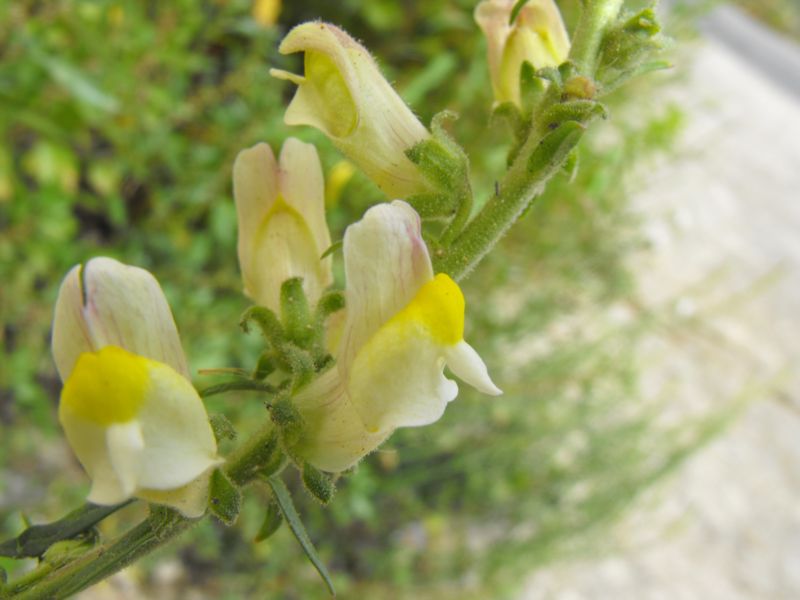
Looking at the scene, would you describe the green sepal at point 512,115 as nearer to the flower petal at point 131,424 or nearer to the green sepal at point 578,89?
the green sepal at point 578,89

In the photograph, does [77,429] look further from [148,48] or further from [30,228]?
[148,48]

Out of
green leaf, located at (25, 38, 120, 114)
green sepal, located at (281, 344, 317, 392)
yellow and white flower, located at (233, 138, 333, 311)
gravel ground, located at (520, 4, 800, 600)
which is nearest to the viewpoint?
green sepal, located at (281, 344, 317, 392)

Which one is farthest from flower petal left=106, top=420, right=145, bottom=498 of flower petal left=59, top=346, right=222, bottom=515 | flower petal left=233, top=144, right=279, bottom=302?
flower petal left=233, top=144, right=279, bottom=302

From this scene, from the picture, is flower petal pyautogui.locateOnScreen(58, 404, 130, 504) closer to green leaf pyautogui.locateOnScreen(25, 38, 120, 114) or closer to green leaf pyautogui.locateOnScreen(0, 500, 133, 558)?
green leaf pyautogui.locateOnScreen(0, 500, 133, 558)

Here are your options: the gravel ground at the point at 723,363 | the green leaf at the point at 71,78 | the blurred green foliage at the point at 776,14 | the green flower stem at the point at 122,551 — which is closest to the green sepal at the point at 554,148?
the green flower stem at the point at 122,551

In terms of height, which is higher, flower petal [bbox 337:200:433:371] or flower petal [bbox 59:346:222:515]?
flower petal [bbox 337:200:433:371]

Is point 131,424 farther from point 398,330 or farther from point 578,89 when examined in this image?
point 578,89

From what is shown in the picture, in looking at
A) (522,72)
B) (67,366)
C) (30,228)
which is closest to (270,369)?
(67,366)
